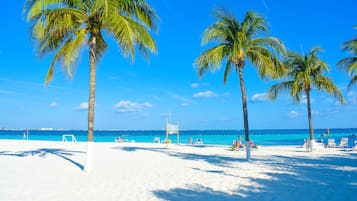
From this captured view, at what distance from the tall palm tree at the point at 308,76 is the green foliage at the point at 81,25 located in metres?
10.2

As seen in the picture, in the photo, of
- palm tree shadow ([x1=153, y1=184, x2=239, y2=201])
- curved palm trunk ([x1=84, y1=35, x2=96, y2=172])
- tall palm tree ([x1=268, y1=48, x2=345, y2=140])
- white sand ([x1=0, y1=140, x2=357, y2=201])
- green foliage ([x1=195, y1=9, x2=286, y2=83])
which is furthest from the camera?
tall palm tree ([x1=268, y1=48, x2=345, y2=140])

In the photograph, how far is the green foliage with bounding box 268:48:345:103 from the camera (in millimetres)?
15945

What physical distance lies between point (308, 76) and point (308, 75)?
7 cm

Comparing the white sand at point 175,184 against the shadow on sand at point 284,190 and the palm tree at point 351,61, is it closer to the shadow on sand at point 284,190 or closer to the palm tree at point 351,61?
the shadow on sand at point 284,190

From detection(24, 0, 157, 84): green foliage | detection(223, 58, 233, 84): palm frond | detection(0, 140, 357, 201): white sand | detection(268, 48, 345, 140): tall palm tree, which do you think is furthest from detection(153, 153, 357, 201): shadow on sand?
detection(268, 48, 345, 140): tall palm tree

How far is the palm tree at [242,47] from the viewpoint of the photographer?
11516mm

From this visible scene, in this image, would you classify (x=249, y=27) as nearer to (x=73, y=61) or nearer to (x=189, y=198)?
(x=73, y=61)

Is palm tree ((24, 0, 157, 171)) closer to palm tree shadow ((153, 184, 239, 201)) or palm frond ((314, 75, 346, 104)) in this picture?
palm tree shadow ((153, 184, 239, 201))

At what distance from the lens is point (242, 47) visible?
1173 cm

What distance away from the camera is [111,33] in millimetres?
9133

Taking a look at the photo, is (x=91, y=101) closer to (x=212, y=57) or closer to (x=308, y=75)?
(x=212, y=57)

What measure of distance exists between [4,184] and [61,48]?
4.64 meters

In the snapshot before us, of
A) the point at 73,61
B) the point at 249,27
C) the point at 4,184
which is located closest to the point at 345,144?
the point at 249,27

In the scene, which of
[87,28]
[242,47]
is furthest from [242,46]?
[87,28]
